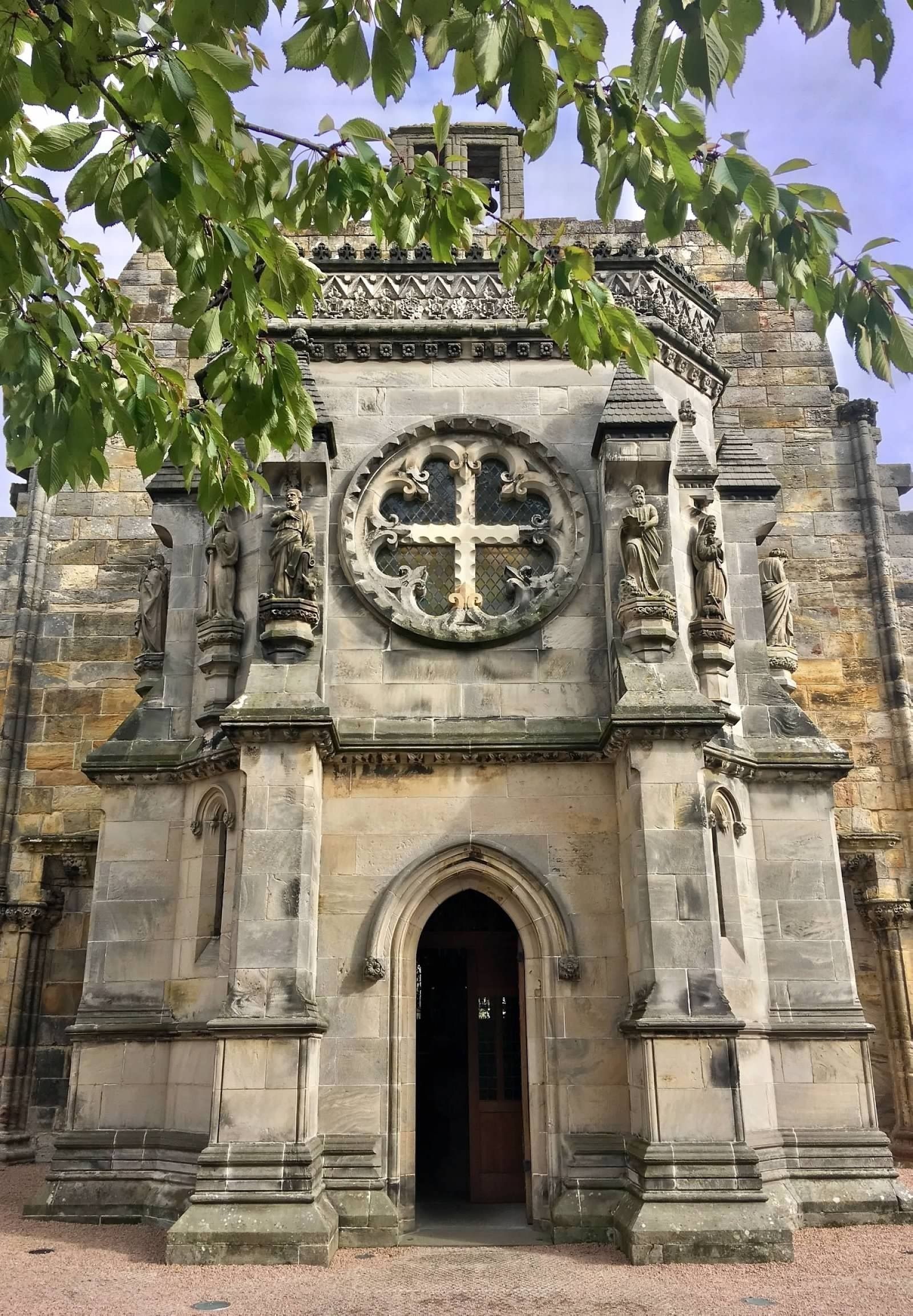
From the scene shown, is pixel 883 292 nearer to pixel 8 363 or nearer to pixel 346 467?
pixel 8 363

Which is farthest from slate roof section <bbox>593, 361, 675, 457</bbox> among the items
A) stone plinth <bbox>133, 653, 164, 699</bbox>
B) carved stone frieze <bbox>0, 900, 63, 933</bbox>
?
carved stone frieze <bbox>0, 900, 63, 933</bbox>

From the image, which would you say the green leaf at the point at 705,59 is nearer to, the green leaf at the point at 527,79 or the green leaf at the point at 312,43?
the green leaf at the point at 527,79

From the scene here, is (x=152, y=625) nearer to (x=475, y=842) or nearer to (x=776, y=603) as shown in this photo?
(x=475, y=842)

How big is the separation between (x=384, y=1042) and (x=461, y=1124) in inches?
188

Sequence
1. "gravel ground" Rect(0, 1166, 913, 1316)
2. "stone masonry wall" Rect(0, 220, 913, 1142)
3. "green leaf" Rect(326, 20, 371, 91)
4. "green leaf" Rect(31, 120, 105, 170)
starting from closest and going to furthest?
"green leaf" Rect(326, 20, 371, 91)
"green leaf" Rect(31, 120, 105, 170)
"gravel ground" Rect(0, 1166, 913, 1316)
"stone masonry wall" Rect(0, 220, 913, 1142)

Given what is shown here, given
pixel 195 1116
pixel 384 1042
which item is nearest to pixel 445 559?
pixel 384 1042

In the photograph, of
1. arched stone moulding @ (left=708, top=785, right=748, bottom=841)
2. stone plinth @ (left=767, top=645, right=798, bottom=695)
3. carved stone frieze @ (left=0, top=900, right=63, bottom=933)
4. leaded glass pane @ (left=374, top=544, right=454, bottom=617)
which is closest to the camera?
arched stone moulding @ (left=708, top=785, right=748, bottom=841)

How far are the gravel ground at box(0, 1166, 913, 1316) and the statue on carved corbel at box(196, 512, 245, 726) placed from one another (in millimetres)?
4912

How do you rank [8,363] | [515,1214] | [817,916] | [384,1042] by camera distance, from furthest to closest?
1. [817,916]
2. [515,1214]
3. [384,1042]
4. [8,363]

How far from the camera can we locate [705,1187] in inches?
361

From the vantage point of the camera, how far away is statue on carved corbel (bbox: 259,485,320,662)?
11.0m

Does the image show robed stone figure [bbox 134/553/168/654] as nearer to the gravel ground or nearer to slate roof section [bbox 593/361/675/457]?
slate roof section [bbox 593/361/675/457]

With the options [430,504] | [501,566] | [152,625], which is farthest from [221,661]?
[501,566]

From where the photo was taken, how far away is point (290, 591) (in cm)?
1111
